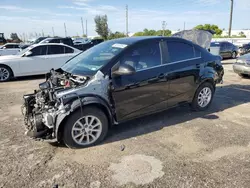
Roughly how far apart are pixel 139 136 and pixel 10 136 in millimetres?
2300

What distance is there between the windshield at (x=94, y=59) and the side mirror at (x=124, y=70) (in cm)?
25

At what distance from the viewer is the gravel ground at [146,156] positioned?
2.85 m

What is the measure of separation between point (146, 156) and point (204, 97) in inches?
99.7

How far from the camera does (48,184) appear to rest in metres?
2.79

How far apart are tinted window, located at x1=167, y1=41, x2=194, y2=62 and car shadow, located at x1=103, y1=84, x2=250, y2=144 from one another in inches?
49.3

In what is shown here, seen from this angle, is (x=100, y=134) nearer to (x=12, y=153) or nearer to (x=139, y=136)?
(x=139, y=136)

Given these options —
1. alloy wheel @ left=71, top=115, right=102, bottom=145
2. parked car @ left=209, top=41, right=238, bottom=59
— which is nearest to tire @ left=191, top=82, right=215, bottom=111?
alloy wheel @ left=71, top=115, right=102, bottom=145

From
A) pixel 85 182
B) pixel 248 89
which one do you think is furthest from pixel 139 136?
pixel 248 89

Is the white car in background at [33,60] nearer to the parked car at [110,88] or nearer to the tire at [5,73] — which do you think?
the tire at [5,73]

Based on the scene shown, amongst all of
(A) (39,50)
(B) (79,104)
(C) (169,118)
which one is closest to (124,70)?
(B) (79,104)

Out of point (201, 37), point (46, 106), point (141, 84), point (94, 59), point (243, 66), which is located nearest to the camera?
point (46, 106)

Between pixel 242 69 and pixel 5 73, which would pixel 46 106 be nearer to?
pixel 5 73

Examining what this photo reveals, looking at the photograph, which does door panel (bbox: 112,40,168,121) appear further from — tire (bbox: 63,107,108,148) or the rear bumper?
the rear bumper

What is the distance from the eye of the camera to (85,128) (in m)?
3.58
